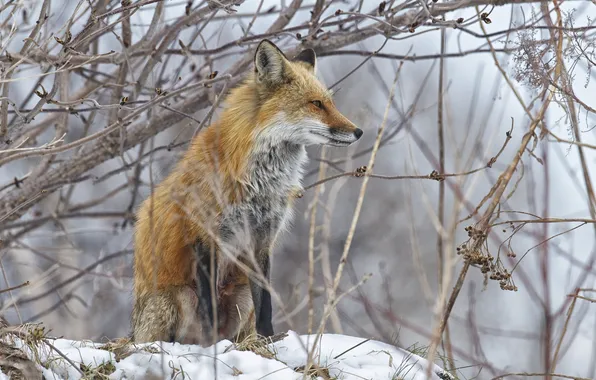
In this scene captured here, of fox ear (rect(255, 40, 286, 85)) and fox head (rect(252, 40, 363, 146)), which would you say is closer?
fox head (rect(252, 40, 363, 146))

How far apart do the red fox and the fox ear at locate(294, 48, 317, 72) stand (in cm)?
25

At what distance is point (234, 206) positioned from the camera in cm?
565

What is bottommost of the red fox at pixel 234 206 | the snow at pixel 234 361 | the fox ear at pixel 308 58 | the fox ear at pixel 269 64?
the snow at pixel 234 361

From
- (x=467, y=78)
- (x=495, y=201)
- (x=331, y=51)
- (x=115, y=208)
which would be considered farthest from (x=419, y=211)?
(x=495, y=201)

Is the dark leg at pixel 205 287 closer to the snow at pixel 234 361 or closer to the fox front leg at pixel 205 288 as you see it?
the fox front leg at pixel 205 288

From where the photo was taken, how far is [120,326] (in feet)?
44.4

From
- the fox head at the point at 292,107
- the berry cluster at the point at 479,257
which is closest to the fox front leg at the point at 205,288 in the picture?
the fox head at the point at 292,107

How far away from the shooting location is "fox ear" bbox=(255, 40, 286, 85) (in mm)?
5887

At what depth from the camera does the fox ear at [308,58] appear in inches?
254

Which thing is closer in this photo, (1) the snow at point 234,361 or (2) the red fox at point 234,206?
(1) the snow at point 234,361

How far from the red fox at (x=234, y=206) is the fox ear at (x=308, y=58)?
0.25 m

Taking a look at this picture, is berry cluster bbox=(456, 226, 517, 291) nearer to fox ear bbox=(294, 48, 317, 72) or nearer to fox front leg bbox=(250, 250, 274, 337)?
fox front leg bbox=(250, 250, 274, 337)

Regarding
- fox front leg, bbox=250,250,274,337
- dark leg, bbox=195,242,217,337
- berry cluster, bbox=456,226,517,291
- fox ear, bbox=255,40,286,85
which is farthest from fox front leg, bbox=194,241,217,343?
berry cluster, bbox=456,226,517,291

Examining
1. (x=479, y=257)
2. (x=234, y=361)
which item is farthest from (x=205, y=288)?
(x=479, y=257)
